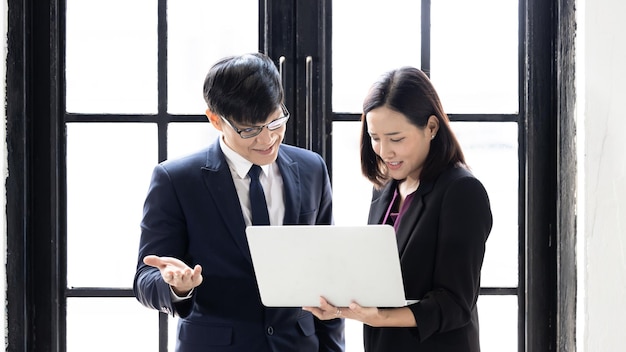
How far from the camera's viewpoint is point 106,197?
2.38 meters

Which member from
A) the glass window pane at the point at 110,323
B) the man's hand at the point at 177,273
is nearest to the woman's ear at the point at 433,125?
the man's hand at the point at 177,273

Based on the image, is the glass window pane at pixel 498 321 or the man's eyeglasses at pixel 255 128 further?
the glass window pane at pixel 498 321

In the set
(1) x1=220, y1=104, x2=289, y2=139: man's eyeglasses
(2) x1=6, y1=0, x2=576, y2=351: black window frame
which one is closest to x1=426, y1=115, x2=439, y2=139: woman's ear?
(1) x1=220, y1=104, x2=289, y2=139: man's eyeglasses

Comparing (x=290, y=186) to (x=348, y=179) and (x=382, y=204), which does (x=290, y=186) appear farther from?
(x=348, y=179)

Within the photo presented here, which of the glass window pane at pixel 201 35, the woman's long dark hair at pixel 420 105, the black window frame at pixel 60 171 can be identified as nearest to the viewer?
the woman's long dark hair at pixel 420 105

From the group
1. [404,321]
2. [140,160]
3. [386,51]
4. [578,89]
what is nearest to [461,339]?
[404,321]

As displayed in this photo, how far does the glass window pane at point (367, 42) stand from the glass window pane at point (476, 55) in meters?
0.07

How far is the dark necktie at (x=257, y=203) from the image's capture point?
1886 millimetres

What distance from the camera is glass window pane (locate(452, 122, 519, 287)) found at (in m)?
2.37

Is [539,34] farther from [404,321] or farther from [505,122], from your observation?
[404,321]

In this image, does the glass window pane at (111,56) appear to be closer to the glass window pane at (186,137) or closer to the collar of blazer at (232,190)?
the glass window pane at (186,137)

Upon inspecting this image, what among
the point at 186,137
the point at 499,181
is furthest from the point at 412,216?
the point at 186,137

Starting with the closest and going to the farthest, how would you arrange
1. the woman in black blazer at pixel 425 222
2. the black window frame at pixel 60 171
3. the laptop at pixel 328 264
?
the laptop at pixel 328 264
the woman in black blazer at pixel 425 222
the black window frame at pixel 60 171

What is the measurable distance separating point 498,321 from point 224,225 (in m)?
1.02
